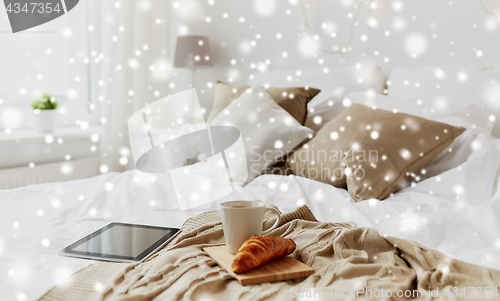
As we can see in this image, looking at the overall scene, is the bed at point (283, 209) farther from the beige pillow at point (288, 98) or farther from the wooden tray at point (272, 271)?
the beige pillow at point (288, 98)

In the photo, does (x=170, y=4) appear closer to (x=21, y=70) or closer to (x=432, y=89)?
(x=21, y=70)

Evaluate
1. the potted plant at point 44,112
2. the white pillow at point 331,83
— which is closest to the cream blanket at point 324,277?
the white pillow at point 331,83

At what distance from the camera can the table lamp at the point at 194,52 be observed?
2.56m

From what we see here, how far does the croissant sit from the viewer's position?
25.6 inches

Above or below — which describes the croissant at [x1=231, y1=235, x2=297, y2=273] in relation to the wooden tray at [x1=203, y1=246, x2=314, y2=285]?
above

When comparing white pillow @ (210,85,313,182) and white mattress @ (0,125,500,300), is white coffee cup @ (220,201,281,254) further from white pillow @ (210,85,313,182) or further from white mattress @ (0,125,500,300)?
white pillow @ (210,85,313,182)

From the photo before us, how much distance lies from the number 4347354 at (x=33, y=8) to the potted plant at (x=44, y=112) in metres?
0.53

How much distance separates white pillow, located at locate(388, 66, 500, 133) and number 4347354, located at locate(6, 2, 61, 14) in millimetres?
2045

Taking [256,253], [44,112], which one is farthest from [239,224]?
[44,112]

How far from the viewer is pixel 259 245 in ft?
2.18

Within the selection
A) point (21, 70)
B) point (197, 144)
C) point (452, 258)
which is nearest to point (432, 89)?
point (197, 144)

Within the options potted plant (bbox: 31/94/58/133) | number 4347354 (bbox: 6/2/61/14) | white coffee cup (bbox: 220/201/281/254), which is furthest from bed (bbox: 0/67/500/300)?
number 4347354 (bbox: 6/2/61/14)

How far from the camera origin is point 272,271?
26.0 inches
